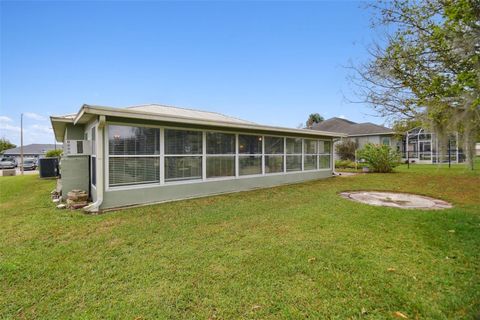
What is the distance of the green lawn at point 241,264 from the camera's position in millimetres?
2244

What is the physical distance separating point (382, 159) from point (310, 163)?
5.89 m

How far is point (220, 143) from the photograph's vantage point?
7.93 meters

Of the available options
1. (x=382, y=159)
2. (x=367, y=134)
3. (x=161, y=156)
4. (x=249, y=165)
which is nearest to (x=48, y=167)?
(x=161, y=156)

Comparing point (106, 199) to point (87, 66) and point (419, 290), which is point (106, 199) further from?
point (87, 66)

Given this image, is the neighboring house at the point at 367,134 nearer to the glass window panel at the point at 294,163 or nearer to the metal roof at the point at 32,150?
the glass window panel at the point at 294,163

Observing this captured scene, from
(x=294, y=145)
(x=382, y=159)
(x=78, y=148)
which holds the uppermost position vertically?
(x=294, y=145)

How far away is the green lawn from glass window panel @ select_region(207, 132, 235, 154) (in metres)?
2.72

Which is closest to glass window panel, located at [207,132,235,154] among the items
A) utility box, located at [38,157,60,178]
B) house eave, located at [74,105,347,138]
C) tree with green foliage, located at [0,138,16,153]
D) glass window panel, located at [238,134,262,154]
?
glass window panel, located at [238,134,262,154]

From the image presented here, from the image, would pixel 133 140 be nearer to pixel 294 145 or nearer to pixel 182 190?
pixel 182 190

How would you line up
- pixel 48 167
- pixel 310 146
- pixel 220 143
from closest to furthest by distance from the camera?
pixel 220 143, pixel 310 146, pixel 48 167

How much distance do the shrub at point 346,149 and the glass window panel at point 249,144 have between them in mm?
14714

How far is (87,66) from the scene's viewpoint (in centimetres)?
1230

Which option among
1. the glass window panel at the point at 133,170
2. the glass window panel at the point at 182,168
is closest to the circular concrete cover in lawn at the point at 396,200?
the glass window panel at the point at 182,168

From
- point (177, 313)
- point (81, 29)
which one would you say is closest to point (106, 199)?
point (177, 313)
